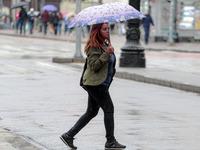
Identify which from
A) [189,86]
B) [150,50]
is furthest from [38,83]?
[150,50]

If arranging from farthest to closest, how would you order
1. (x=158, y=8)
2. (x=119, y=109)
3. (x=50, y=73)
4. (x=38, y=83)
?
(x=158, y=8)
(x=50, y=73)
(x=38, y=83)
(x=119, y=109)

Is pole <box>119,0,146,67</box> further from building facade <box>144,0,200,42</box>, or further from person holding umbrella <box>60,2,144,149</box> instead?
building facade <box>144,0,200,42</box>

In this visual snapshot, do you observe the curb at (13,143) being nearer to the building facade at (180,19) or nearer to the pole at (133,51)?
the pole at (133,51)

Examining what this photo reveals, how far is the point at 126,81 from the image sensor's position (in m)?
16.7

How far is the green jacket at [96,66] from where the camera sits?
703 centimetres

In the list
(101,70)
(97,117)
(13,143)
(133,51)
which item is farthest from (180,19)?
(101,70)

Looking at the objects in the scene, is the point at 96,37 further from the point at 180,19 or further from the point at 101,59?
the point at 180,19

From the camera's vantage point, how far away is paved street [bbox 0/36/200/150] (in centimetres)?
812

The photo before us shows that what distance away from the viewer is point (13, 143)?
25.5 ft

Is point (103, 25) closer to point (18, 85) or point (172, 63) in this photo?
point (18, 85)

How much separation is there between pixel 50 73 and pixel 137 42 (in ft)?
9.94

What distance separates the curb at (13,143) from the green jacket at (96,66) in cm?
105

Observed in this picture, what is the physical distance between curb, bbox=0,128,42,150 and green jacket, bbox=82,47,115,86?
1.05 m

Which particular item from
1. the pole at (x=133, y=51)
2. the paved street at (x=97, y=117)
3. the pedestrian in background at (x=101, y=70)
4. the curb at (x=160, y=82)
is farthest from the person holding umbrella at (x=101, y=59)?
the pole at (x=133, y=51)
